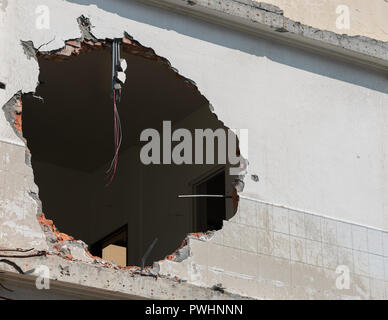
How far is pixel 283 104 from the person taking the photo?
1390cm

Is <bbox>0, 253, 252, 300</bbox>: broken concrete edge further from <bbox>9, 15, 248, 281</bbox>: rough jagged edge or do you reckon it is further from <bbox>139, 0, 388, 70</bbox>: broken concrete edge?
<bbox>139, 0, 388, 70</bbox>: broken concrete edge

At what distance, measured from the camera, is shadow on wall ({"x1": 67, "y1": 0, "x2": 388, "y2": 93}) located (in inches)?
519

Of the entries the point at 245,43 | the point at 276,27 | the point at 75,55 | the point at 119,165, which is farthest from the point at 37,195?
the point at 119,165

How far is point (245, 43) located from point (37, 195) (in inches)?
142

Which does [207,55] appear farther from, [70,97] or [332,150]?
[70,97]

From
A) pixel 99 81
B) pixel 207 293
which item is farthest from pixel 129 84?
pixel 207 293

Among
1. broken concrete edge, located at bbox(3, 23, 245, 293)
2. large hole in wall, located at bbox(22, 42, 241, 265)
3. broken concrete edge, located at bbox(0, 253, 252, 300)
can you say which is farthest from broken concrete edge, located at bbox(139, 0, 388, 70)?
broken concrete edge, located at bbox(0, 253, 252, 300)

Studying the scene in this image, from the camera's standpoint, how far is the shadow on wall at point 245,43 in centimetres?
1317

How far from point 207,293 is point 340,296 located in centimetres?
185

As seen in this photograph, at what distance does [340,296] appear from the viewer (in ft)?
43.7

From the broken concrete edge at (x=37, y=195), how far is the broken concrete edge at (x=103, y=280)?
0.25 feet

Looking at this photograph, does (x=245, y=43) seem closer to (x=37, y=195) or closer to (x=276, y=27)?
(x=276, y=27)

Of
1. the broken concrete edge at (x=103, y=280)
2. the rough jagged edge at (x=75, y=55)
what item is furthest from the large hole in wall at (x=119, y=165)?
the broken concrete edge at (x=103, y=280)

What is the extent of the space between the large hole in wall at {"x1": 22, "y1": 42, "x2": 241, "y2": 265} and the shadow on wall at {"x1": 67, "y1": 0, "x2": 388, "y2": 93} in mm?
683
